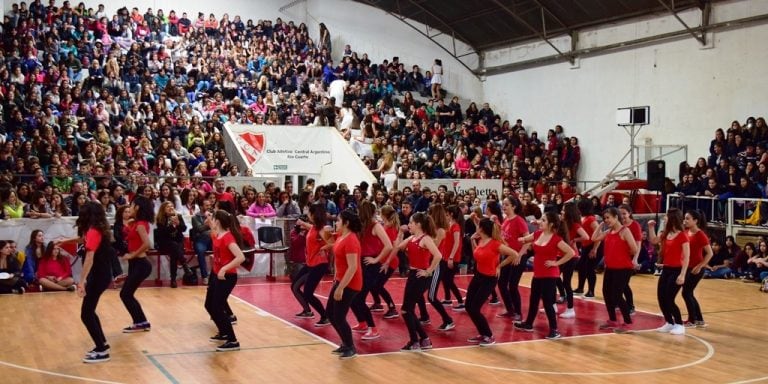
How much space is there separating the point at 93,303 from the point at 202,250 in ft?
22.4

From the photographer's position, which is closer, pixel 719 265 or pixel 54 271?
pixel 54 271

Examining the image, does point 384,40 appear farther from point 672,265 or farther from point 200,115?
point 672,265

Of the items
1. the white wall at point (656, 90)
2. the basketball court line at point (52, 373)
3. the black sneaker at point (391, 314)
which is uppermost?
the white wall at point (656, 90)

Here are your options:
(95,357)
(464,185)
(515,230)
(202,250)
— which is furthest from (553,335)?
(464,185)

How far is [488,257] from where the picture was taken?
10.1 m

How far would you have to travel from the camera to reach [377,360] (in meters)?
9.27

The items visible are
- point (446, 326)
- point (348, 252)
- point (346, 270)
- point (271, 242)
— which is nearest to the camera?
point (348, 252)

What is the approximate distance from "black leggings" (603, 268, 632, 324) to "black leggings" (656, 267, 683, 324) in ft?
1.64

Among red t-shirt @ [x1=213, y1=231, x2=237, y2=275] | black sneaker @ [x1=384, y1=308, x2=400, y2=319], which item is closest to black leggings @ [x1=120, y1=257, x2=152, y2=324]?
red t-shirt @ [x1=213, y1=231, x2=237, y2=275]

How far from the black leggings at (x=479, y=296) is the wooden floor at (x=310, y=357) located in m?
0.30

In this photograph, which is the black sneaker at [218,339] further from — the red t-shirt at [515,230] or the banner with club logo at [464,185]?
the banner with club logo at [464,185]

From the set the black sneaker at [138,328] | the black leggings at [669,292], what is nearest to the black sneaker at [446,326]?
the black leggings at [669,292]

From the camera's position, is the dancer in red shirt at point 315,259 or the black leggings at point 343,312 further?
the dancer in red shirt at point 315,259

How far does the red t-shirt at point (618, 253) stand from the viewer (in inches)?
447
